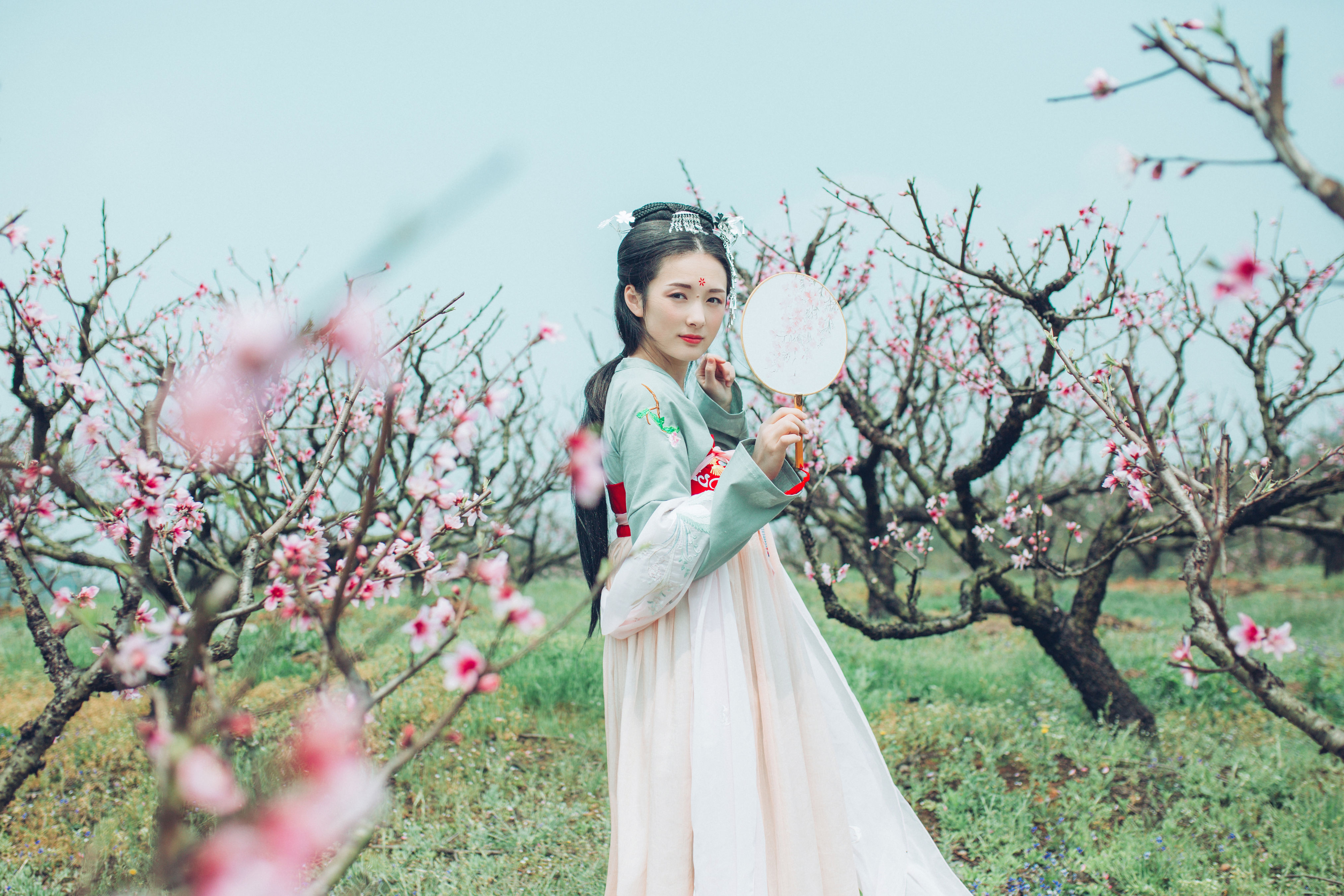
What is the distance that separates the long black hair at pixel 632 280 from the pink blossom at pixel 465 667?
1.08 meters

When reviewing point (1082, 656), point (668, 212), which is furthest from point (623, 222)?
point (1082, 656)

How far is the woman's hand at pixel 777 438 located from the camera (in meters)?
1.79

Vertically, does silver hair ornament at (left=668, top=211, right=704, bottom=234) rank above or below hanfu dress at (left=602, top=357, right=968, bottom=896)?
above

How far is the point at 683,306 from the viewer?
2053 mm

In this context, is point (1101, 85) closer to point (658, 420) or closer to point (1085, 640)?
point (658, 420)

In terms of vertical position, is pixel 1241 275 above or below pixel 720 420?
below

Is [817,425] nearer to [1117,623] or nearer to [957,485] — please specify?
[957,485]

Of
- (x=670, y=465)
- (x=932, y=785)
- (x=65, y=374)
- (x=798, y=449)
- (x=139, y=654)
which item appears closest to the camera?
(x=139, y=654)

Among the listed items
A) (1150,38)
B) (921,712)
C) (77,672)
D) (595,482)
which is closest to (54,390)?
(77,672)

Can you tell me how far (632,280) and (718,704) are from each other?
1138mm

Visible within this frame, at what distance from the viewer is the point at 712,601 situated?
1.88m

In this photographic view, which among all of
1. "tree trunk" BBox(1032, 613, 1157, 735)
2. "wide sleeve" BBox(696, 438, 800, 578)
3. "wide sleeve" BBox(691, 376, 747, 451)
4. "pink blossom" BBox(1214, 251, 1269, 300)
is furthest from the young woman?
"tree trunk" BBox(1032, 613, 1157, 735)

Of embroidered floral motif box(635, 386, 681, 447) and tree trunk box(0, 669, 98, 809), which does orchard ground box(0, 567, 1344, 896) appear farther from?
embroidered floral motif box(635, 386, 681, 447)

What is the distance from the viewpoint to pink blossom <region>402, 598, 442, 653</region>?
3.59 feet
